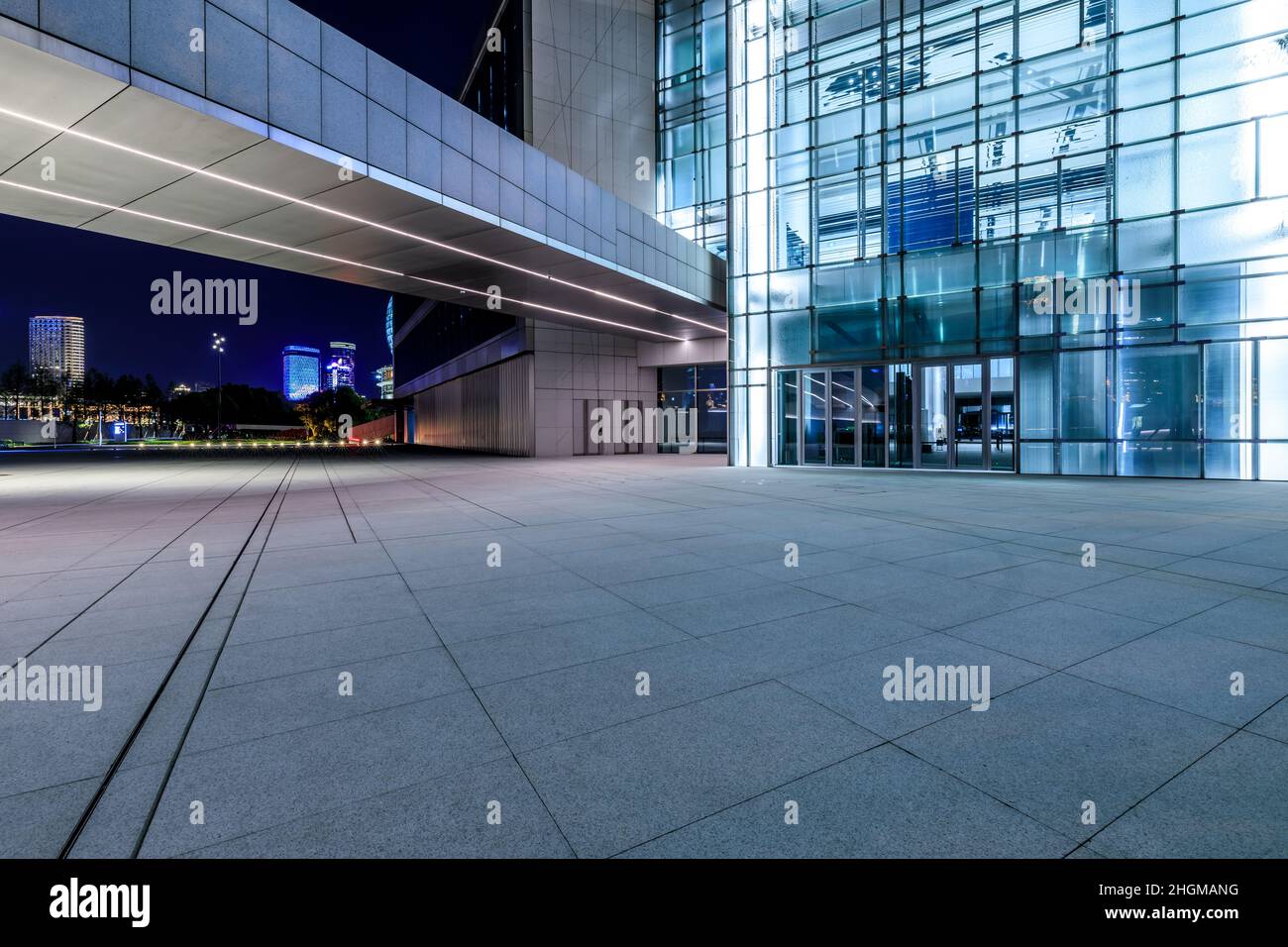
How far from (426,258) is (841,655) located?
805 inches

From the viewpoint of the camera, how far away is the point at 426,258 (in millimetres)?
21703

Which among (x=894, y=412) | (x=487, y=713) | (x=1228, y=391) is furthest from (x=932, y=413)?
(x=487, y=713)

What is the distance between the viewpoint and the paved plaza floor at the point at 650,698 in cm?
289

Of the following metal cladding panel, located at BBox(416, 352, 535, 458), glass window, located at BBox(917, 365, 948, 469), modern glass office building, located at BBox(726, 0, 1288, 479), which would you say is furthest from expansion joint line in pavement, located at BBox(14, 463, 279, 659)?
metal cladding panel, located at BBox(416, 352, 535, 458)

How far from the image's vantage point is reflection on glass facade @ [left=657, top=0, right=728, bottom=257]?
1438 inches

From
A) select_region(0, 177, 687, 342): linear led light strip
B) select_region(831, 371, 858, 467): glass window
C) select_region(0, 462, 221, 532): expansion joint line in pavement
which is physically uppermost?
select_region(0, 177, 687, 342): linear led light strip

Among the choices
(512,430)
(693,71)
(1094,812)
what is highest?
(693,71)

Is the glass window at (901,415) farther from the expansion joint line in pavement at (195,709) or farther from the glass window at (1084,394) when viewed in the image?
the expansion joint line in pavement at (195,709)

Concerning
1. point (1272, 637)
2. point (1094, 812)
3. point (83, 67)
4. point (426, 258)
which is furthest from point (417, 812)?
point (426, 258)

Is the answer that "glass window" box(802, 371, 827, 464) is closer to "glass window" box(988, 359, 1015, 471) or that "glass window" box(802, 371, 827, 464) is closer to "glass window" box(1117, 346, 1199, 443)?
"glass window" box(988, 359, 1015, 471)

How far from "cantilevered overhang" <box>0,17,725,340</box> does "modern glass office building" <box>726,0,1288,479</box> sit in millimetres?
5741

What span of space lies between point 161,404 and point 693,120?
368ft

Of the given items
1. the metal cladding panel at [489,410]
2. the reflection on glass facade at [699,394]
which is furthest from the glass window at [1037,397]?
the metal cladding panel at [489,410]

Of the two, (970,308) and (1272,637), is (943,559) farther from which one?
(970,308)
